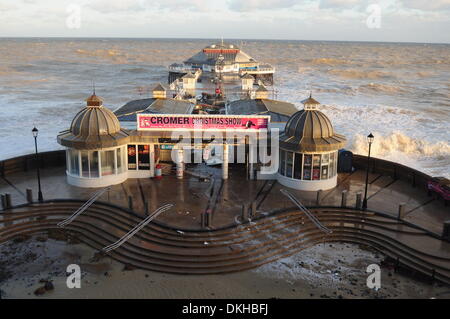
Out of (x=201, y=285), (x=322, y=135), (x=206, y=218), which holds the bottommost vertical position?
(x=201, y=285)

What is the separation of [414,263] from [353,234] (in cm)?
294

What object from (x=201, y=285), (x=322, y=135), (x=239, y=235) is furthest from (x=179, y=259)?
(x=322, y=135)

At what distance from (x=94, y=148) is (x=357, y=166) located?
1537cm

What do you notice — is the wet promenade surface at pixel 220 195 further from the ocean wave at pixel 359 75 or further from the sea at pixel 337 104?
the ocean wave at pixel 359 75

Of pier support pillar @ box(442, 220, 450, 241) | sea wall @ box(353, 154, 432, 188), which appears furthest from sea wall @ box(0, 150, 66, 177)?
pier support pillar @ box(442, 220, 450, 241)

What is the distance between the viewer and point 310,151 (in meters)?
21.4

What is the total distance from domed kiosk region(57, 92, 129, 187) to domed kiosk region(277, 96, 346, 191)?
874cm

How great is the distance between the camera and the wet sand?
578 inches

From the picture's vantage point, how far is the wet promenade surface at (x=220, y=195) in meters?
19.0

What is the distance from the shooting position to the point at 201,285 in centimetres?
1514

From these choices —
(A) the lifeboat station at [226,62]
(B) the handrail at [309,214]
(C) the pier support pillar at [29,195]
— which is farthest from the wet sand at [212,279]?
(A) the lifeboat station at [226,62]

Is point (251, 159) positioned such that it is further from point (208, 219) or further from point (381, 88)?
point (381, 88)

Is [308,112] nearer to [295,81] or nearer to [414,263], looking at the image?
[414,263]

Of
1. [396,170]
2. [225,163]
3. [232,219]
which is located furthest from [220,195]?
[396,170]
